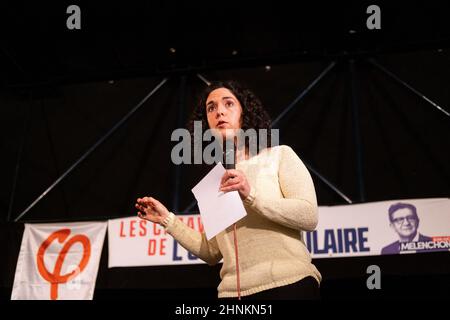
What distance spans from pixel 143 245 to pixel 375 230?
61.4 inches

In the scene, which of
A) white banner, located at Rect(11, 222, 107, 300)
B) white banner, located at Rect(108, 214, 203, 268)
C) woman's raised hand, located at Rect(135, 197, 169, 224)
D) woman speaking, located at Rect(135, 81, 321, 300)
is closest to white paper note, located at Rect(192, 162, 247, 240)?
woman speaking, located at Rect(135, 81, 321, 300)

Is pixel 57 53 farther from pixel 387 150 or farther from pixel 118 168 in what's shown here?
pixel 387 150

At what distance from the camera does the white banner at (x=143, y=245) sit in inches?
124

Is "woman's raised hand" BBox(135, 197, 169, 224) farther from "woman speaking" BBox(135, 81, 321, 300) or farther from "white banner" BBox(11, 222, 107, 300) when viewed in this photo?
"white banner" BBox(11, 222, 107, 300)

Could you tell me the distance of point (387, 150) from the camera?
3.59 meters

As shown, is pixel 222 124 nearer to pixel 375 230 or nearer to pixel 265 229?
pixel 265 229

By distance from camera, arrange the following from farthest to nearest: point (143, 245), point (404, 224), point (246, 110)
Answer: point (143, 245) < point (404, 224) < point (246, 110)

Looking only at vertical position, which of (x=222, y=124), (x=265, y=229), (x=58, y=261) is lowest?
(x=265, y=229)

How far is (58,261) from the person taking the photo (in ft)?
10.9

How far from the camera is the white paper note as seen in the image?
1073 mm

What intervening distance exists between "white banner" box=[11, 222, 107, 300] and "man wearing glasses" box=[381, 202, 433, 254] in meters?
1.97

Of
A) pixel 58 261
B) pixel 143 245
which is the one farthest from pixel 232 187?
pixel 58 261

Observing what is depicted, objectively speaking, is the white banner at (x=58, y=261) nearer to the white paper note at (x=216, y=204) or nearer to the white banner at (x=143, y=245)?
the white banner at (x=143, y=245)
